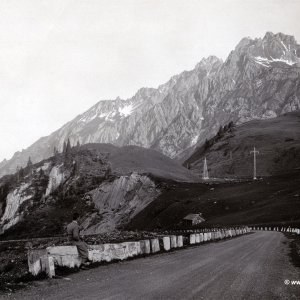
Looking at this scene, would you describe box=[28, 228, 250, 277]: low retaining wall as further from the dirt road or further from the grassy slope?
the grassy slope

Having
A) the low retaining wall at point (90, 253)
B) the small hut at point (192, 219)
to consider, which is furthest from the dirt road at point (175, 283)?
the small hut at point (192, 219)

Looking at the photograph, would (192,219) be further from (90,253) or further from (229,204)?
(90,253)

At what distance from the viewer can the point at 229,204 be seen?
145375mm

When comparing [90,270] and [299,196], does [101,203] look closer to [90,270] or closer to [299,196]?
[299,196]

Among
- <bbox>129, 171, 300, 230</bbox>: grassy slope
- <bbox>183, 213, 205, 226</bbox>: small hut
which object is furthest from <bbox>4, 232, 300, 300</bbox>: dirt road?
<bbox>183, 213, 205, 226</bbox>: small hut

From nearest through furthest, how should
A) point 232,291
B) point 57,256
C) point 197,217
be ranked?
point 232,291 → point 57,256 → point 197,217

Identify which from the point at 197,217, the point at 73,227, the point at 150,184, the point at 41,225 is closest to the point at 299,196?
the point at 197,217

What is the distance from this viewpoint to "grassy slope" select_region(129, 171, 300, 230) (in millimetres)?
122438

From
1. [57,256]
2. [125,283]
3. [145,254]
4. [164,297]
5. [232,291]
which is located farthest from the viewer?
[145,254]

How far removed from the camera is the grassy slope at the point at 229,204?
12244 cm

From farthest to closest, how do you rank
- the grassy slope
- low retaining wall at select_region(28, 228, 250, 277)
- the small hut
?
1. the small hut
2. the grassy slope
3. low retaining wall at select_region(28, 228, 250, 277)

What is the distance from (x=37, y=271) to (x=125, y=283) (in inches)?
178

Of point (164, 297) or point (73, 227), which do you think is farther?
point (73, 227)

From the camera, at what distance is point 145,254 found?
30.8 metres
